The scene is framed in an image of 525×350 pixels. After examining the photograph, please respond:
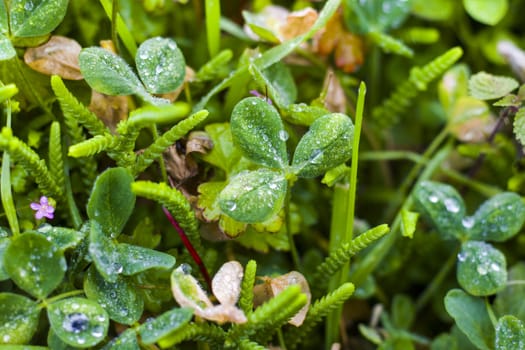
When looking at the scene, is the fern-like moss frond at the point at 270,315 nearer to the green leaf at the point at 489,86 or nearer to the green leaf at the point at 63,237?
the green leaf at the point at 63,237

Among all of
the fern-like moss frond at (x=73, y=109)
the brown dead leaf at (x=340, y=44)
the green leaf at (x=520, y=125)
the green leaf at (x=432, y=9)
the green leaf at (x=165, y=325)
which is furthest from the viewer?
the green leaf at (x=432, y=9)

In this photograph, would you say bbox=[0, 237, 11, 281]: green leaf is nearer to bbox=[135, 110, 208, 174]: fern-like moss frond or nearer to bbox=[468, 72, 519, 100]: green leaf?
bbox=[135, 110, 208, 174]: fern-like moss frond

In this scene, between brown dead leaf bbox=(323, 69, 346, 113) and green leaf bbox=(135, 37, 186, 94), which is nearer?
green leaf bbox=(135, 37, 186, 94)

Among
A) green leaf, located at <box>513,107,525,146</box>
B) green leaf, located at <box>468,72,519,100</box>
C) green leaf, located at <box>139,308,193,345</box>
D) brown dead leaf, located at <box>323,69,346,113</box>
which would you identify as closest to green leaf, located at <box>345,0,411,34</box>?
brown dead leaf, located at <box>323,69,346,113</box>

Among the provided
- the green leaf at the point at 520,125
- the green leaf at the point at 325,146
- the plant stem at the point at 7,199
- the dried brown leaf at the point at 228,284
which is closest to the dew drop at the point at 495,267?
the green leaf at the point at 520,125

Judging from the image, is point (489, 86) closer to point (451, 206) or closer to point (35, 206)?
point (451, 206)

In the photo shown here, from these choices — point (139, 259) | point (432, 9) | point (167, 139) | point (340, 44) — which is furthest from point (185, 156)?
point (432, 9)
